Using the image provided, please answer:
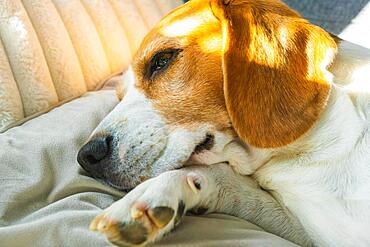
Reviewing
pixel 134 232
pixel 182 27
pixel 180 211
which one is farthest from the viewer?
pixel 182 27

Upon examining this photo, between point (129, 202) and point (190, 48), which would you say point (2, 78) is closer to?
point (190, 48)

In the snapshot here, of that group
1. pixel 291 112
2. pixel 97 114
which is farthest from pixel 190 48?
pixel 97 114

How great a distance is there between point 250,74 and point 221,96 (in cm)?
9

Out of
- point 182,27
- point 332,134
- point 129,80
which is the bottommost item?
point 332,134

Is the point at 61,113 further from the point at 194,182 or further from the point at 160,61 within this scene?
the point at 194,182

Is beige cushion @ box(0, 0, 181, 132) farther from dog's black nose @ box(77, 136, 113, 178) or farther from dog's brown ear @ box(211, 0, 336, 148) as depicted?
dog's brown ear @ box(211, 0, 336, 148)

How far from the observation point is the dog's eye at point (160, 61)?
1170mm

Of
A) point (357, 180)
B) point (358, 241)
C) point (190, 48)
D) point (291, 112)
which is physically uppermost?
point (190, 48)

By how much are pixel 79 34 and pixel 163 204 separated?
1207 mm

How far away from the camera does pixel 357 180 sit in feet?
3.36

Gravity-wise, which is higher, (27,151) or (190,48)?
(190,48)

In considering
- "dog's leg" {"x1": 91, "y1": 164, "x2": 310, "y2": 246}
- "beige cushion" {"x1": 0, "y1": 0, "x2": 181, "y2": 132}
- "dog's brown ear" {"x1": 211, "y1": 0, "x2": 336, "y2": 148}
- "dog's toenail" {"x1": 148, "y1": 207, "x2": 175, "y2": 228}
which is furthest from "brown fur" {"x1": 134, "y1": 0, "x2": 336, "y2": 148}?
"beige cushion" {"x1": 0, "y1": 0, "x2": 181, "y2": 132}

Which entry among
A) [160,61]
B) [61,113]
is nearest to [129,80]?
[160,61]

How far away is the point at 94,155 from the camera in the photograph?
1.09 meters
